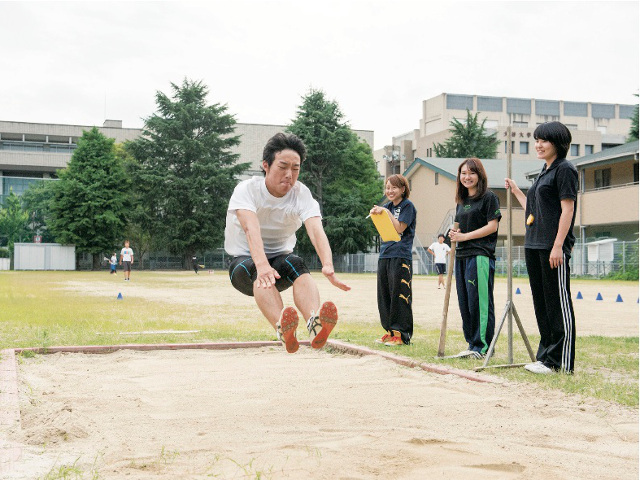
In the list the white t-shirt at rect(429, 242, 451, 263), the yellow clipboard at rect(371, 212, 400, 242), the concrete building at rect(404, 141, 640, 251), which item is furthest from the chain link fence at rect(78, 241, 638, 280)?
the yellow clipboard at rect(371, 212, 400, 242)

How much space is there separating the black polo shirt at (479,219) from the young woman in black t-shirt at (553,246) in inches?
26.1

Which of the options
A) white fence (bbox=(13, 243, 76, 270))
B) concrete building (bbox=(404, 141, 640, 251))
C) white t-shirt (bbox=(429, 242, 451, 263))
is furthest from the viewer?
white fence (bbox=(13, 243, 76, 270))

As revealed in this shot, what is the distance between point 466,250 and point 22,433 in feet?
15.5

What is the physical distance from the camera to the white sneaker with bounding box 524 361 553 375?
240 inches

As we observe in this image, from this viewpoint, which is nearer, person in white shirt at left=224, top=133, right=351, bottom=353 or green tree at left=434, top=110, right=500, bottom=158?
person in white shirt at left=224, top=133, right=351, bottom=353

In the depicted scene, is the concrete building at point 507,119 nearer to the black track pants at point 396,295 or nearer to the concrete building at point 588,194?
the concrete building at point 588,194

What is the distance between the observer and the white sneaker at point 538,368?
610 cm

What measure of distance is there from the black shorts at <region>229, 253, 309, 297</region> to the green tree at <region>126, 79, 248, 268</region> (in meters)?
41.6

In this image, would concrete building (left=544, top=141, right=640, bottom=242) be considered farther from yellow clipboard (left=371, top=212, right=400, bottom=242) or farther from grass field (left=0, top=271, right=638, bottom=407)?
yellow clipboard (left=371, top=212, right=400, bottom=242)

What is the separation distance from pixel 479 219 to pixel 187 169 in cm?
4327

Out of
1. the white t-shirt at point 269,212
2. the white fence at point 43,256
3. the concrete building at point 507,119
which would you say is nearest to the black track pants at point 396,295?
the white t-shirt at point 269,212

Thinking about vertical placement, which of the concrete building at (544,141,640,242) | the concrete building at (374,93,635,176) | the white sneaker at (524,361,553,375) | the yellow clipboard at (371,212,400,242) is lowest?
the white sneaker at (524,361,553,375)

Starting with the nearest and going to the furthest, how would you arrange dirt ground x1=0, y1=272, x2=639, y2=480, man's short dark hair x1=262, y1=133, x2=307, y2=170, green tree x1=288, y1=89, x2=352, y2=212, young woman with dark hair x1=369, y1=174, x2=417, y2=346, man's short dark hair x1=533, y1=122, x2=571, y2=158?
1. dirt ground x1=0, y1=272, x2=639, y2=480
2. man's short dark hair x1=262, y1=133, x2=307, y2=170
3. man's short dark hair x1=533, y1=122, x2=571, y2=158
4. young woman with dark hair x1=369, y1=174, x2=417, y2=346
5. green tree x1=288, y1=89, x2=352, y2=212

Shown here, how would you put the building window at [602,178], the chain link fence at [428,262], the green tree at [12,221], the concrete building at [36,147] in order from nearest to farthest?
the chain link fence at [428,262] → the building window at [602,178] → the green tree at [12,221] → the concrete building at [36,147]
